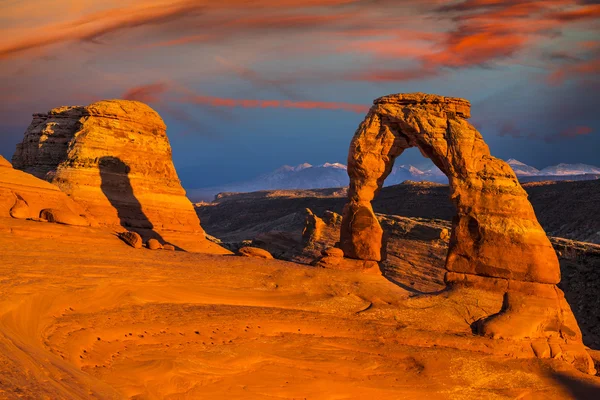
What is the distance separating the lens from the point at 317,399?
13.5 metres

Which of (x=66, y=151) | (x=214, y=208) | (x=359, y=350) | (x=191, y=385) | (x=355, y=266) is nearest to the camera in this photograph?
(x=191, y=385)

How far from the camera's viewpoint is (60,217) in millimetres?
23766

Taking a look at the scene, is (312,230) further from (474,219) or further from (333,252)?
(474,219)

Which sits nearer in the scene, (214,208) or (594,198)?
(594,198)

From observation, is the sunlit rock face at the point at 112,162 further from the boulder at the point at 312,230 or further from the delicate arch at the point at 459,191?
the delicate arch at the point at 459,191

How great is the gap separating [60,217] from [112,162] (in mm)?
11237

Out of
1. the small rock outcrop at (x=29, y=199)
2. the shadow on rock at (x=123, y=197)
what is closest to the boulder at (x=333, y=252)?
the small rock outcrop at (x=29, y=199)

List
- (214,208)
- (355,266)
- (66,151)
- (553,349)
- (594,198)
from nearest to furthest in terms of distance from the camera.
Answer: (553,349) → (355,266) → (66,151) → (594,198) → (214,208)

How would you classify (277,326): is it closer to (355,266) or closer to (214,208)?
(355,266)

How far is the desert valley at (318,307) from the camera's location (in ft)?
41.7

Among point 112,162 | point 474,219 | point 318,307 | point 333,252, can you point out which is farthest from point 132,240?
point 474,219

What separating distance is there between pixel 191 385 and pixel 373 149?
43.2ft

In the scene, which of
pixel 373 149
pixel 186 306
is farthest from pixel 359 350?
pixel 373 149

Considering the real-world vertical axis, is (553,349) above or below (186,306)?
below
